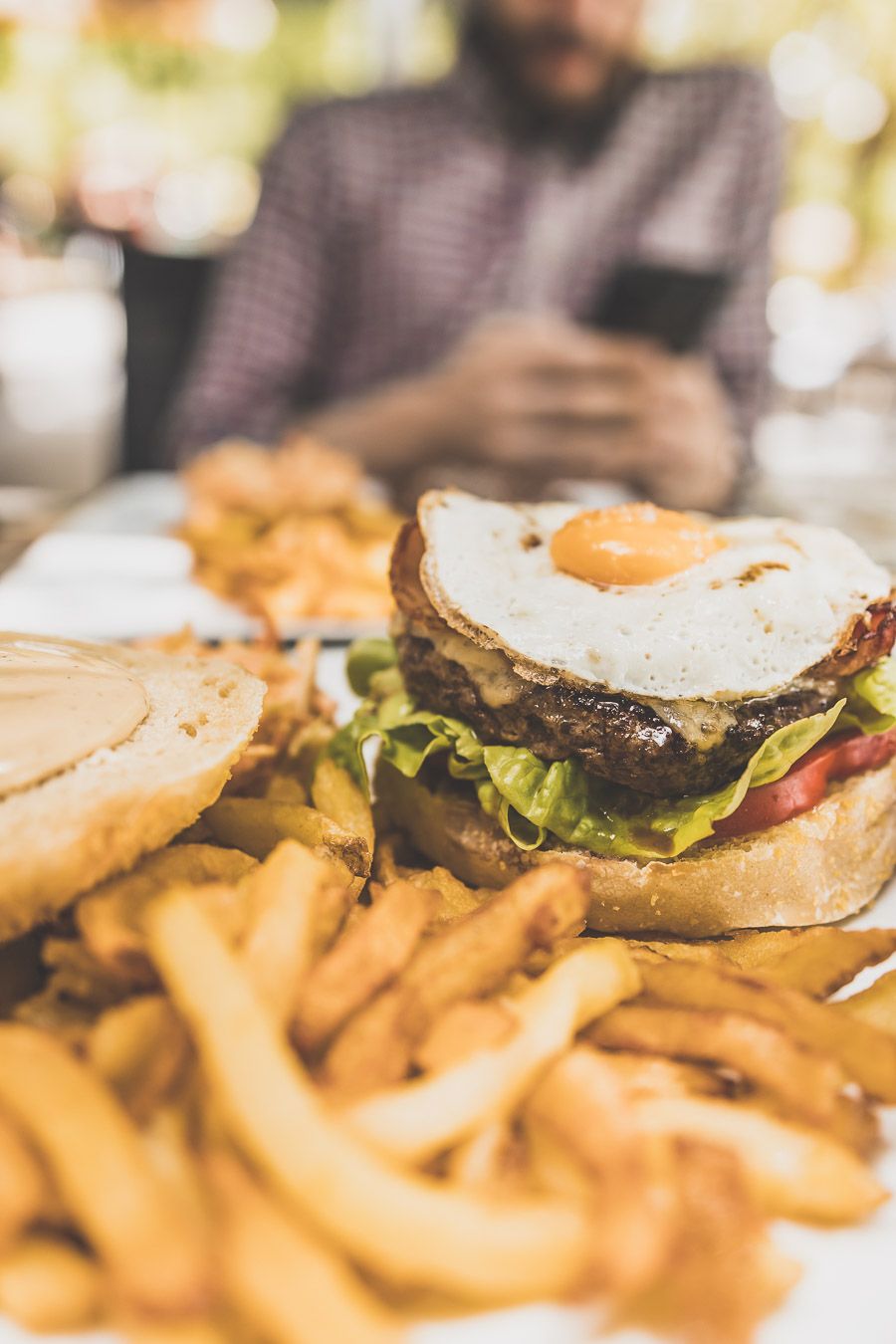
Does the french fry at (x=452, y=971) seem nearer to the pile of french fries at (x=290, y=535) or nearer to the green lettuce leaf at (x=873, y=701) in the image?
the green lettuce leaf at (x=873, y=701)

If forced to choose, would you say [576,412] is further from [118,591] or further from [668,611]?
[668,611]

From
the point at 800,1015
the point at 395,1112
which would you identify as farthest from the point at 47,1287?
the point at 800,1015

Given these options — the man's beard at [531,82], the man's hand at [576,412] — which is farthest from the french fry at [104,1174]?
the man's beard at [531,82]

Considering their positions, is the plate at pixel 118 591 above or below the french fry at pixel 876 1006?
below

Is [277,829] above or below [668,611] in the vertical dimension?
below

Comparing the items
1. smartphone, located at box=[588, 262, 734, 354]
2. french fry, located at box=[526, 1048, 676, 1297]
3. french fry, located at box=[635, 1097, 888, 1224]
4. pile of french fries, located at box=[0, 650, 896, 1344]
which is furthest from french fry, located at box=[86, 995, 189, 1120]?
smartphone, located at box=[588, 262, 734, 354]
